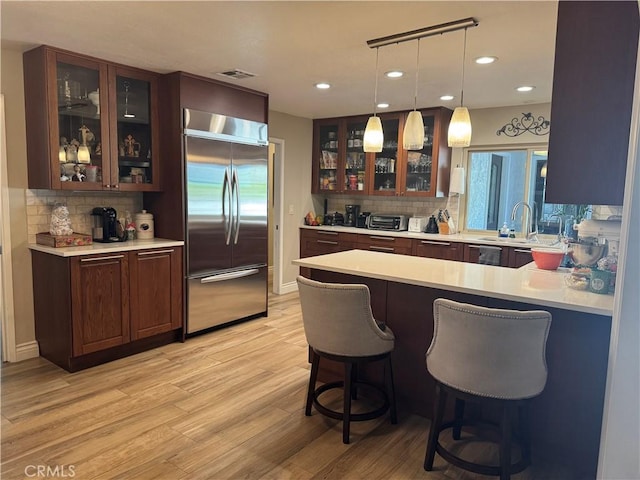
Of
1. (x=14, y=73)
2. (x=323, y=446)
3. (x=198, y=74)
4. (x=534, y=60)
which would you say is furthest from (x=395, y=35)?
(x=14, y=73)

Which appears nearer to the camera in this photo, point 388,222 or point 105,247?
point 105,247

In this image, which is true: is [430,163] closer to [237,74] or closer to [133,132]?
[237,74]

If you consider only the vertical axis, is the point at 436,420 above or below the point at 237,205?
below

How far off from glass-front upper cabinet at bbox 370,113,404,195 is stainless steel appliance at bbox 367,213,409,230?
308mm

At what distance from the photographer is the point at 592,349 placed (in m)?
2.17

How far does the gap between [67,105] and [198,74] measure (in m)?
1.09

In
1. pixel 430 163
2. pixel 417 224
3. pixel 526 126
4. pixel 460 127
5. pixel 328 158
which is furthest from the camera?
pixel 328 158

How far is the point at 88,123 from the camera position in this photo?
140 inches

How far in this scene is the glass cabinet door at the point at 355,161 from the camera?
5.86m

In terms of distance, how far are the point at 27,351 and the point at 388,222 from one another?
4.03 metres

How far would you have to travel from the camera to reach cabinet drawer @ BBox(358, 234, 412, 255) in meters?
5.20

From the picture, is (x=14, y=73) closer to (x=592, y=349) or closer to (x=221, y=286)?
(x=221, y=286)

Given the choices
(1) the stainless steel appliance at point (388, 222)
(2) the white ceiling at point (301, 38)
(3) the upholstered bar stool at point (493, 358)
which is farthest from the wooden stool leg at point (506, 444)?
(1) the stainless steel appliance at point (388, 222)

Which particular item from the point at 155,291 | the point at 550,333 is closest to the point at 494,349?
the point at 550,333
